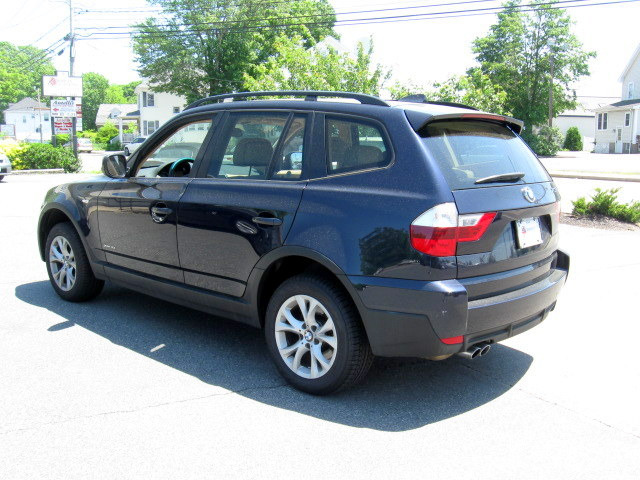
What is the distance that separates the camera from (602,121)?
Result: 59.2 m

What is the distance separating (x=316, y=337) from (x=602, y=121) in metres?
62.2

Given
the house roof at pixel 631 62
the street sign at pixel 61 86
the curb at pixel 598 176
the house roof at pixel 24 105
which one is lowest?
the curb at pixel 598 176

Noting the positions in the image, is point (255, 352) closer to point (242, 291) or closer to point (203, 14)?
point (242, 291)

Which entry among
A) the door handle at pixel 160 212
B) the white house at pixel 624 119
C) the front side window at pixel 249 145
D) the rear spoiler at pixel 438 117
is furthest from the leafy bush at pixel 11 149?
the white house at pixel 624 119

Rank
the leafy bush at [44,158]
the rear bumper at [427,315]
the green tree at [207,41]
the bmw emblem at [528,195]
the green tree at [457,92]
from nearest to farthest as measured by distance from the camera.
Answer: the rear bumper at [427,315], the bmw emblem at [528,195], the green tree at [457,92], the leafy bush at [44,158], the green tree at [207,41]

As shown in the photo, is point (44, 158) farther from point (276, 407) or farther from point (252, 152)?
point (276, 407)

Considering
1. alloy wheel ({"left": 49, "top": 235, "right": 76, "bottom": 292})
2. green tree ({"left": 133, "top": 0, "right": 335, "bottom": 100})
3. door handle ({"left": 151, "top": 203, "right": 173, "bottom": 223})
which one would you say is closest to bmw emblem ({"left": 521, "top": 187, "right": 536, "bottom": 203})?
door handle ({"left": 151, "top": 203, "right": 173, "bottom": 223})

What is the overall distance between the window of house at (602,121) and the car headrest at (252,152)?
60.8m

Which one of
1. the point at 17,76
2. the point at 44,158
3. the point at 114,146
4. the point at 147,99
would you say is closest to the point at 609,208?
the point at 44,158

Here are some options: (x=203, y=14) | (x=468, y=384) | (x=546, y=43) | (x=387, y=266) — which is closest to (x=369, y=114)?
(x=387, y=266)

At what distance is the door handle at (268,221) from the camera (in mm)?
4062

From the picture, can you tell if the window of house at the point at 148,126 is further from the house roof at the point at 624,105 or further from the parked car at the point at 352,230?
the parked car at the point at 352,230

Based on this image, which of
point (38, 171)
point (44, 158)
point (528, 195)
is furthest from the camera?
Result: point (44, 158)

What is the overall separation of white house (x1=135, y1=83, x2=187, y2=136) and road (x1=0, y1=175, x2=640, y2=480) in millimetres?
58663
